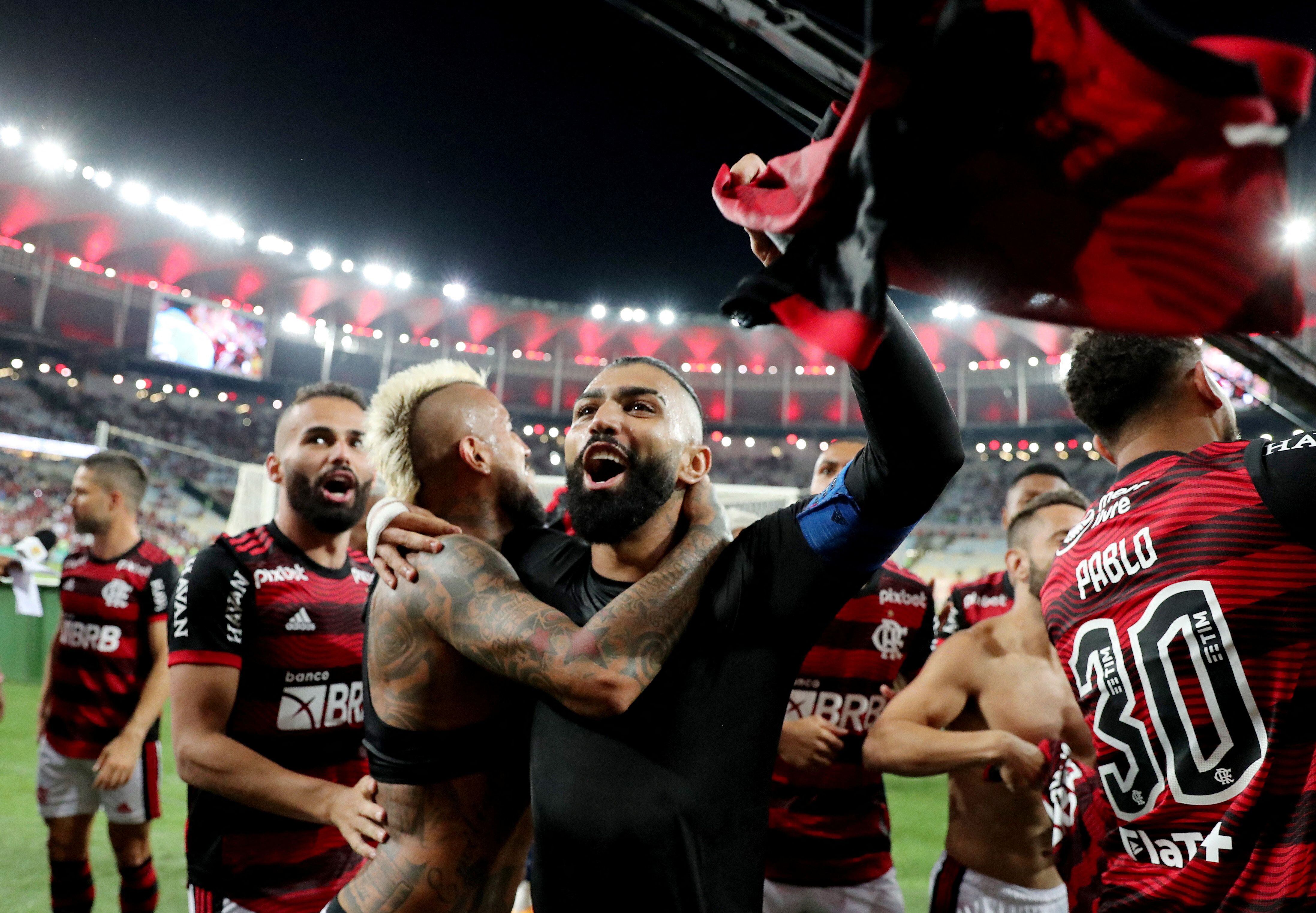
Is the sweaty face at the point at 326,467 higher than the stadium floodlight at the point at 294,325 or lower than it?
lower

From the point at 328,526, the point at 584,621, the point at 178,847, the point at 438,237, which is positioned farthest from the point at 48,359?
the point at 584,621

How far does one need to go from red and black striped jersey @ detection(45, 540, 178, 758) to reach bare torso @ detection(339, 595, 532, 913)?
3.74m

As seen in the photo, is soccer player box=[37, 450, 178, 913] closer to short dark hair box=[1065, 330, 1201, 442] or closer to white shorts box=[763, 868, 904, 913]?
white shorts box=[763, 868, 904, 913]

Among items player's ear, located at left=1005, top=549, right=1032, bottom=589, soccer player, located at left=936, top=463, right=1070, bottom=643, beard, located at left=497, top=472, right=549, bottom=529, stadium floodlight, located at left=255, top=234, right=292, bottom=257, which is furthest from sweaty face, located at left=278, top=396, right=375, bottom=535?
stadium floodlight, located at left=255, top=234, right=292, bottom=257

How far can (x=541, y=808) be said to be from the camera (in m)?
1.69

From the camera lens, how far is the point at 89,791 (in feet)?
15.0

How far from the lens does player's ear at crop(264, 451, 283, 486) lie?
341 centimetres

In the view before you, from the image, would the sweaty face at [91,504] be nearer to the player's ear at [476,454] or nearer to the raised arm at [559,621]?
the player's ear at [476,454]

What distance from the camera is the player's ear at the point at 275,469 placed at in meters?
3.41

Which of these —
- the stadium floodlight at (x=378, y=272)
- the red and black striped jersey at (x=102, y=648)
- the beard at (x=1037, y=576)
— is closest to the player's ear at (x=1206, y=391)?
the beard at (x=1037, y=576)

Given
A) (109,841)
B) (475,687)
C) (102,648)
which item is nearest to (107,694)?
(102,648)

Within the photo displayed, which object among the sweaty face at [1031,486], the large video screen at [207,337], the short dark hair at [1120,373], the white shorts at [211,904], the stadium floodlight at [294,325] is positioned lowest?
the white shorts at [211,904]

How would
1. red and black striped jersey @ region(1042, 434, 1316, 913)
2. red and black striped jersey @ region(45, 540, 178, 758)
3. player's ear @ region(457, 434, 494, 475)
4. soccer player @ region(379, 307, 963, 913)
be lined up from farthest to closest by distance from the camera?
red and black striped jersey @ region(45, 540, 178, 758) < player's ear @ region(457, 434, 494, 475) < red and black striped jersey @ region(1042, 434, 1316, 913) < soccer player @ region(379, 307, 963, 913)

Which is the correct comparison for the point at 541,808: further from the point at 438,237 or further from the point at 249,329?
the point at 249,329
